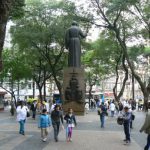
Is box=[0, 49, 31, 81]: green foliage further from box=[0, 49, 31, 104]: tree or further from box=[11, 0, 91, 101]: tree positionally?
box=[11, 0, 91, 101]: tree

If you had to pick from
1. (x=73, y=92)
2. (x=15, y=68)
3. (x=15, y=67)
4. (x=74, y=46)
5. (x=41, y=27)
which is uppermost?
(x=41, y=27)

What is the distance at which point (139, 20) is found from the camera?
126 feet

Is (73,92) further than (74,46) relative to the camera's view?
No

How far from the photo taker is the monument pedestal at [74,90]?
30.3m

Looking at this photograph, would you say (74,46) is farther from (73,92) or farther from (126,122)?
(126,122)

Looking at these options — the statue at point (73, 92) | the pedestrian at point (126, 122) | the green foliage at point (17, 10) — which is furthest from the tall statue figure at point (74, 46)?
the pedestrian at point (126, 122)

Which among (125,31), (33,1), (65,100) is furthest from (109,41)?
(65,100)

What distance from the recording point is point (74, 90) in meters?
30.4

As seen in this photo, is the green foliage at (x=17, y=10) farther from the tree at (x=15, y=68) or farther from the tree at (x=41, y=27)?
the tree at (x=15, y=68)

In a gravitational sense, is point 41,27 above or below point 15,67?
above

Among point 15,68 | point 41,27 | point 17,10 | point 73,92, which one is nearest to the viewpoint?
point 17,10

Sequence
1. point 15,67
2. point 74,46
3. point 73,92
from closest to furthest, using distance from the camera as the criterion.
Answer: point 73,92
point 74,46
point 15,67

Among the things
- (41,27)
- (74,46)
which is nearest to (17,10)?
(74,46)

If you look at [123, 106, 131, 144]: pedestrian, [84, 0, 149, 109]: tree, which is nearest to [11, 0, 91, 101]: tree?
[84, 0, 149, 109]: tree
